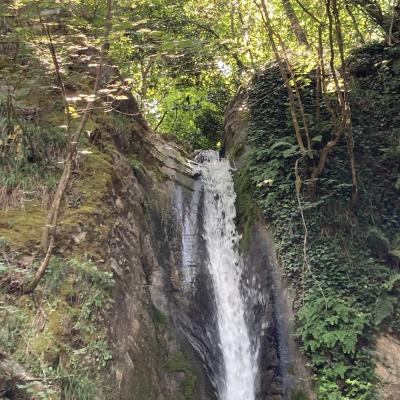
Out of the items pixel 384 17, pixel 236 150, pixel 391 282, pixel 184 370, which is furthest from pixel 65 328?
pixel 384 17

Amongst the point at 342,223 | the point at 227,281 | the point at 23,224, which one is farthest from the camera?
the point at 227,281

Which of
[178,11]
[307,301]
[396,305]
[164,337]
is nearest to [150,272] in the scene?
[164,337]

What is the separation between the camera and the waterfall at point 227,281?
279 inches

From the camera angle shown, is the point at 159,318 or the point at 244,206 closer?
the point at 159,318

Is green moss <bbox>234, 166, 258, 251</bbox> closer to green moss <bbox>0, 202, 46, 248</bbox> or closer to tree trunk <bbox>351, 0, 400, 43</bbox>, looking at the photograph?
green moss <bbox>0, 202, 46, 248</bbox>

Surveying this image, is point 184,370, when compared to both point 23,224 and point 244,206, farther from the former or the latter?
point 244,206

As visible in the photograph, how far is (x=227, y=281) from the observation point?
334 inches

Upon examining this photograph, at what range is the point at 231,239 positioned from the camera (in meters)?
9.22

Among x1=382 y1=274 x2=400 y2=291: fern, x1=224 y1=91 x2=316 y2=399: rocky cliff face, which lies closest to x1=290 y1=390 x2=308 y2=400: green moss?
x1=224 y1=91 x2=316 y2=399: rocky cliff face

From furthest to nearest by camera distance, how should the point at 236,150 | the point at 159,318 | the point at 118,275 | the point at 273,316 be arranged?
1. the point at 236,150
2. the point at 273,316
3. the point at 159,318
4. the point at 118,275

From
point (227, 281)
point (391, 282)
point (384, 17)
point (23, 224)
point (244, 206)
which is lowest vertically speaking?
point (391, 282)

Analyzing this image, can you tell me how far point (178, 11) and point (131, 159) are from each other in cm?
624

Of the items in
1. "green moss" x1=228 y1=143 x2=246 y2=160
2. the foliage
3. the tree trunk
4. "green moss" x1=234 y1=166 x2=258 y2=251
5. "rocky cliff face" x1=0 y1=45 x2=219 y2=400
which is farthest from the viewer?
"green moss" x1=228 y1=143 x2=246 y2=160

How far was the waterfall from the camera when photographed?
7.10 metres
